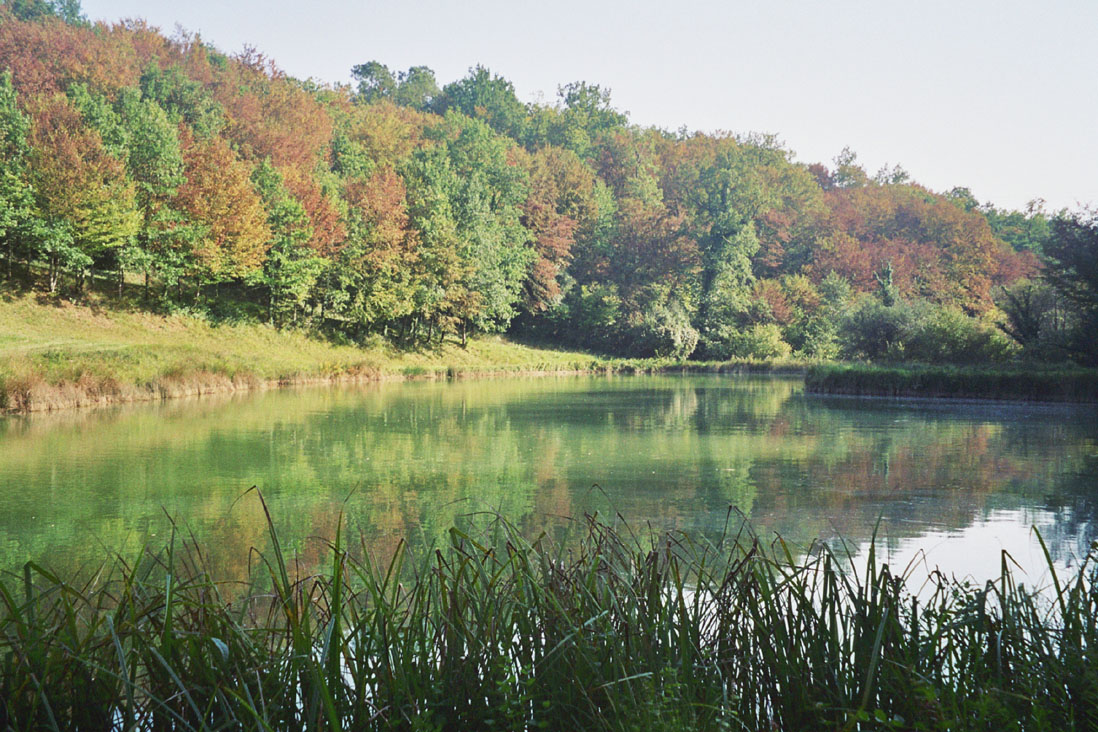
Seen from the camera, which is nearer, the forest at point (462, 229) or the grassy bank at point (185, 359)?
the grassy bank at point (185, 359)

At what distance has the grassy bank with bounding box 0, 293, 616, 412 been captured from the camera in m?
17.3

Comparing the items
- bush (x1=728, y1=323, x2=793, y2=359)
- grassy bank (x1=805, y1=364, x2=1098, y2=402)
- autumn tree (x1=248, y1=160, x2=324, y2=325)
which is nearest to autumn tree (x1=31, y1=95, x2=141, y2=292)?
autumn tree (x1=248, y1=160, x2=324, y2=325)

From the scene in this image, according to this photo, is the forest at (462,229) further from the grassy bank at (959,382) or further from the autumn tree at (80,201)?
the grassy bank at (959,382)

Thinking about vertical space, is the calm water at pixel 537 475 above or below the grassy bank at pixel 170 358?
below

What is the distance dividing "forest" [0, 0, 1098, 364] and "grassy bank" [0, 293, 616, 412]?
4.04 ft

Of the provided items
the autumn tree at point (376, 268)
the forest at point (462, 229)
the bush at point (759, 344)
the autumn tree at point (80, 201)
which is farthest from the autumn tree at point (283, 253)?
the bush at point (759, 344)

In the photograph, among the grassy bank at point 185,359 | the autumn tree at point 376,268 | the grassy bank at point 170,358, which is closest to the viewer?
the grassy bank at point 170,358

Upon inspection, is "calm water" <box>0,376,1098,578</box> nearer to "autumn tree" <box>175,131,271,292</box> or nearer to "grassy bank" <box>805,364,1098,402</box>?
"grassy bank" <box>805,364,1098,402</box>

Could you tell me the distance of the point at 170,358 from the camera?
70.4ft

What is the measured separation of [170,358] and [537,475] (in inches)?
560

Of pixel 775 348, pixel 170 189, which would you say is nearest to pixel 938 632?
pixel 170 189

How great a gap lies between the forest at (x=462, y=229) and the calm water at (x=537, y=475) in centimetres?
1117

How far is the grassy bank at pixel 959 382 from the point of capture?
2105cm

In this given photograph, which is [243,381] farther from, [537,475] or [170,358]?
[537,475]
